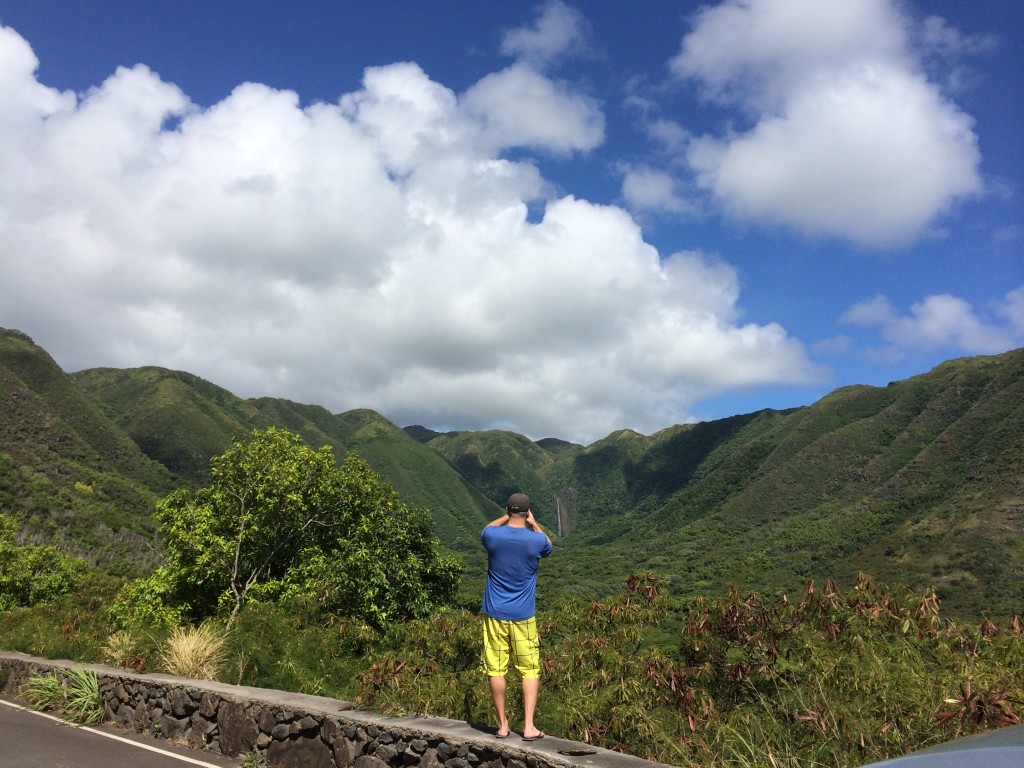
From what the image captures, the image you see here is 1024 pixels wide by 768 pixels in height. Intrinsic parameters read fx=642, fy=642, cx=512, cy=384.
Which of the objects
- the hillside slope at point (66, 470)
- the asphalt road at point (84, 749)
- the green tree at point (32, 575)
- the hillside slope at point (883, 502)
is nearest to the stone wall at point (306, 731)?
the asphalt road at point (84, 749)

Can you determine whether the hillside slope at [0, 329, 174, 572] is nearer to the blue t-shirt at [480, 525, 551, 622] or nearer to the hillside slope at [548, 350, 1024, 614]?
the hillside slope at [548, 350, 1024, 614]

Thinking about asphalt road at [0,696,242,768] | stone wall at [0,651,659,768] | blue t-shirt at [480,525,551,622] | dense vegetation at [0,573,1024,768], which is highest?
blue t-shirt at [480,525,551,622]

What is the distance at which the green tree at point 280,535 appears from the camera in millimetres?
15953

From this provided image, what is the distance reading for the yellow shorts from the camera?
463 centimetres

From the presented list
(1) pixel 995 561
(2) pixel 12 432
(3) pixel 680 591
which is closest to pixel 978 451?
(1) pixel 995 561

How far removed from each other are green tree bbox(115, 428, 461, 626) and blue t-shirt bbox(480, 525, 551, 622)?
1012cm

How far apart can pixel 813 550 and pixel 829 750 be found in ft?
320

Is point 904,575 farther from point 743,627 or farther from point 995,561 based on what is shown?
point 743,627

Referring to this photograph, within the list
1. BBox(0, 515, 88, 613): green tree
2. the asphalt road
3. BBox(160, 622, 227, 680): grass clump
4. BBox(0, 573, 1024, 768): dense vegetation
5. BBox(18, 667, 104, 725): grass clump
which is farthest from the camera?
BBox(0, 515, 88, 613): green tree

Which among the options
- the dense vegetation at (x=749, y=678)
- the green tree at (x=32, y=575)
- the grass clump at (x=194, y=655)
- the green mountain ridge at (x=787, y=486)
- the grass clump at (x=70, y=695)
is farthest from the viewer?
the green mountain ridge at (x=787, y=486)

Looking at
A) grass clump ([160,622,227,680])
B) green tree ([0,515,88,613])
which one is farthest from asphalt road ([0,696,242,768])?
green tree ([0,515,88,613])

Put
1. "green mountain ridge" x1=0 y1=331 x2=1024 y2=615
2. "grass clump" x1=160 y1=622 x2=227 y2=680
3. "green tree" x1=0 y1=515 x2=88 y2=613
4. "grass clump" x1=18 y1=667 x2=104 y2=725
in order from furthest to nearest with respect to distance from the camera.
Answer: "green mountain ridge" x1=0 y1=331 x2=1024 y2=615 < "green tree" x1=0 y1=515 x2=88 y2=613 < "grass clump" x1=18 y1=667 x2=104 y2=725 < "grass clump" x1=160 y1=622 x2=227 y2=680

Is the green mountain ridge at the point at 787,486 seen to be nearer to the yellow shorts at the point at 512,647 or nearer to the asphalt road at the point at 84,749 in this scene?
the asphalt road at the point at 84,749

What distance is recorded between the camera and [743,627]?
5.64 metres
